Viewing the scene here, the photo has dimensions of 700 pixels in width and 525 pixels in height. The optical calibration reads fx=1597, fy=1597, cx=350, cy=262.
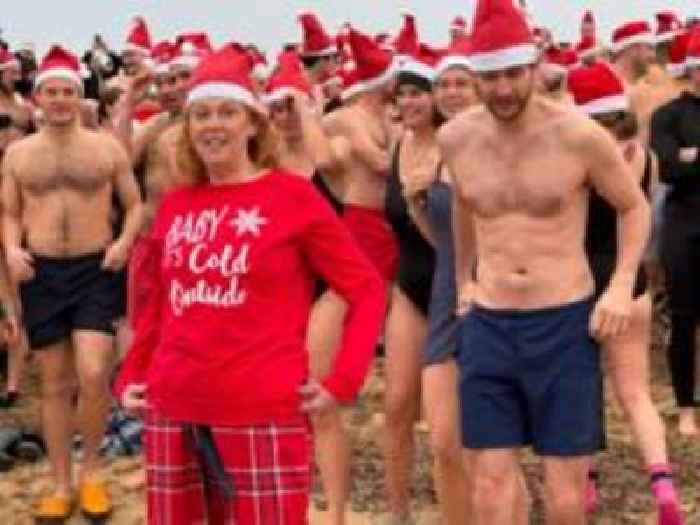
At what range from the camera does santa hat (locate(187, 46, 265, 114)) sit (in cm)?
427

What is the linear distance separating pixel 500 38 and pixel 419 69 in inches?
47.9

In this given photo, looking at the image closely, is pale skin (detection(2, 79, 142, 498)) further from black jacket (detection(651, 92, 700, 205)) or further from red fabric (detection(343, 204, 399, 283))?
black jacket (detection(651, 92, 700, 205))

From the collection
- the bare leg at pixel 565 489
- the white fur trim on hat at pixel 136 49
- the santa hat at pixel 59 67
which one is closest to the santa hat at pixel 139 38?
the white fur trim on hat at pixel 136 49

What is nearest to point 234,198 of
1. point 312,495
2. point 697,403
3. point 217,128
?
point 217,128

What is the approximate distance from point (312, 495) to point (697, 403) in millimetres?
2633

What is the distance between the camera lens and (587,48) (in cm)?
1256

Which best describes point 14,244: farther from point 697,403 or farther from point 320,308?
point 697,403

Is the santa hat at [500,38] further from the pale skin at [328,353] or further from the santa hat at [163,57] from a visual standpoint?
the santa hat at [163,57]

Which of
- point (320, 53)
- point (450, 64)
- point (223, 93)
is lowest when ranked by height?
point (223, 93)

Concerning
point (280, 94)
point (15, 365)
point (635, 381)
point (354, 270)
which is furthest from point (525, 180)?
point (15, 365)

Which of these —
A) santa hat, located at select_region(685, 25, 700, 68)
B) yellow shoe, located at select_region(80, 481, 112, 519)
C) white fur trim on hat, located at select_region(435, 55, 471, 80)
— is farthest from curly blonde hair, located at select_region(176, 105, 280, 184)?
santa hat, located at select_region(685, 25, 700, 68)

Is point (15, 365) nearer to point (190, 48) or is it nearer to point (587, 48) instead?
point (190, 48)

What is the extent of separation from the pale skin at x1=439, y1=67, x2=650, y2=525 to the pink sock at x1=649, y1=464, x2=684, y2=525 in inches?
22.3

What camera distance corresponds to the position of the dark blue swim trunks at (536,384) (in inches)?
190
